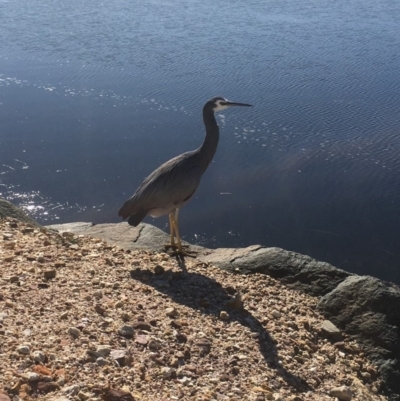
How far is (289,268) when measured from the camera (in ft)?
23.6

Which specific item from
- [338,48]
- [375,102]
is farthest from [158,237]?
[338,48]

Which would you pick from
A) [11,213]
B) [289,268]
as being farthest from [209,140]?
[11,213]

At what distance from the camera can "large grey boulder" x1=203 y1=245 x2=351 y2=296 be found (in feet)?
23.0

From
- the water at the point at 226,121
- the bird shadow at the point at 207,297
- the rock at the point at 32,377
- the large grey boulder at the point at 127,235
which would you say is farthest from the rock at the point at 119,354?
the water at the point at 226,121

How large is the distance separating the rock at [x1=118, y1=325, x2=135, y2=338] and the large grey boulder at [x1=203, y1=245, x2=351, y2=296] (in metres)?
2.23

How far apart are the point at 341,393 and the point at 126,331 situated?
1.78 m

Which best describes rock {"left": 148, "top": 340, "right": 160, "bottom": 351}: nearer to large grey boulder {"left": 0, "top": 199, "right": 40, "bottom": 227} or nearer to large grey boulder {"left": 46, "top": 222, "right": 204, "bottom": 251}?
large grey boulder {"left": 46, "top": 222, "right": 204, "bottom": 251}

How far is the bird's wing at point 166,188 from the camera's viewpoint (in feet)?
24.3

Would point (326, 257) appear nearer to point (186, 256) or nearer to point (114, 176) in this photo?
point (186, 256)

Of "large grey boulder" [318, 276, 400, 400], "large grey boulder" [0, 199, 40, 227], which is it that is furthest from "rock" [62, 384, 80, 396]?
"large grey boulder" [0, 199, 40, 227]

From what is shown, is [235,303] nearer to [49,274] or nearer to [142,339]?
[142,339]

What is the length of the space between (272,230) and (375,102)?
522cm

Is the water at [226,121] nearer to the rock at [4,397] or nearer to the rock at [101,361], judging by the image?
the rock at [101,361]

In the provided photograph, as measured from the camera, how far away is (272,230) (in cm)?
1040
